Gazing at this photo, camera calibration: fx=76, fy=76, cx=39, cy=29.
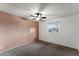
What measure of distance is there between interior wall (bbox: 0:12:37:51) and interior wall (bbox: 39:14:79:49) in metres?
0.32

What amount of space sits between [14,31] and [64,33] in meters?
1.68

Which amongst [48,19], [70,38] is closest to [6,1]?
[48,19]

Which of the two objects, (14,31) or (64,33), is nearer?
(64,33)

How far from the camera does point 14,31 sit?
2693 mm

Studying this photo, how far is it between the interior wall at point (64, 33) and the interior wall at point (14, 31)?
315 mm

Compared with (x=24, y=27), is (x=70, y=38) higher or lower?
lower

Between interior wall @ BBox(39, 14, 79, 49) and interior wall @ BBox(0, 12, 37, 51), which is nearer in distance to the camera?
interior wall @ BBox(39, 14, 79, 49)

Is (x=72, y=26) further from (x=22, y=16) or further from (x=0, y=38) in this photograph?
(x=0, y=38)

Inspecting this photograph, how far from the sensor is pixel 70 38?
2.27 metres

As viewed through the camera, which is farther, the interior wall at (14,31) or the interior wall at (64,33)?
the interior wall at (14,31)

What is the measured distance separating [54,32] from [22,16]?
117 centimetres

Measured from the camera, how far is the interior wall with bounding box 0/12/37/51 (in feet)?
7.63

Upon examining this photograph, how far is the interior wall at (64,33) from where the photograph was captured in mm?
2207

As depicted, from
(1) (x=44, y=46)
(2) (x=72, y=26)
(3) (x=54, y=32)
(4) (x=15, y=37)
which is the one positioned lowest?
(1) (x=44, y=46)
